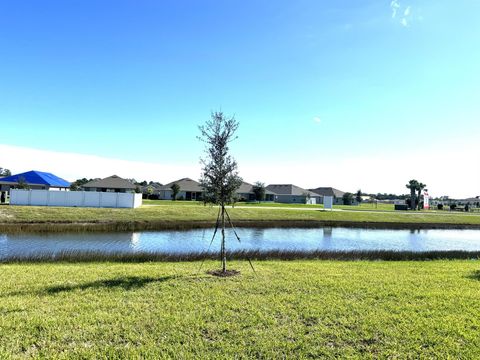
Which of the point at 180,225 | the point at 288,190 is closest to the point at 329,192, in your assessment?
the point at 288,190

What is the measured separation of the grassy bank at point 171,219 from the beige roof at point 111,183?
90.1ft

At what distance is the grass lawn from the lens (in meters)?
28.2

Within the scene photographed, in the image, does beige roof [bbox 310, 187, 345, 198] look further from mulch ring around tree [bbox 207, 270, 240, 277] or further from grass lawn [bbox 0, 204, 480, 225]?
mulch ring around tree [bbox 207, 270, 240, 277]

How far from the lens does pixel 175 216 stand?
3359 centimetres

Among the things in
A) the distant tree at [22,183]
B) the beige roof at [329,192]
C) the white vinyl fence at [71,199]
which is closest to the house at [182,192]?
the distant tree at [22,183]

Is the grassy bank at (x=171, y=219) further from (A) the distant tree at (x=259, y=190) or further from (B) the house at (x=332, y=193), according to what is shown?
(B) the house at (x=332, y=193)

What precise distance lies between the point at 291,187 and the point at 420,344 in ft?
272

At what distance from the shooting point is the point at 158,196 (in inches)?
2889

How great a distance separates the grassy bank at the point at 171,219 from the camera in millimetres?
26906

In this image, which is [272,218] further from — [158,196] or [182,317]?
[158,196]

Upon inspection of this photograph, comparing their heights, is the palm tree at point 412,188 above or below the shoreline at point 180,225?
above

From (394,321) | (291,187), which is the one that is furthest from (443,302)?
(291,187)

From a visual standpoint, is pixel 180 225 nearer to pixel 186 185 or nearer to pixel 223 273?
pixel 223 273

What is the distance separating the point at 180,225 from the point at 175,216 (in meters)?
4.30
